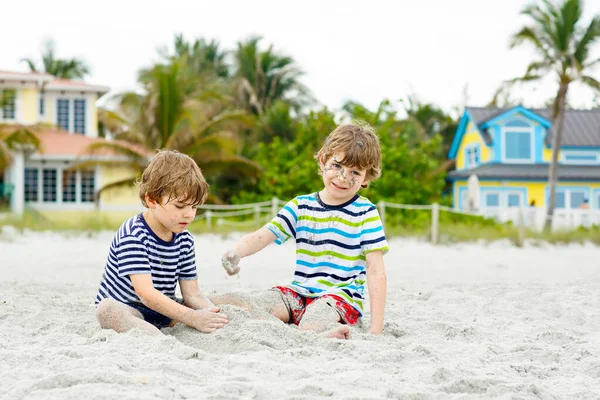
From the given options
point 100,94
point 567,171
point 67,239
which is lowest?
point 67,239

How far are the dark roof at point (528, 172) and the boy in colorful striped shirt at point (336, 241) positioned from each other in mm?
21370

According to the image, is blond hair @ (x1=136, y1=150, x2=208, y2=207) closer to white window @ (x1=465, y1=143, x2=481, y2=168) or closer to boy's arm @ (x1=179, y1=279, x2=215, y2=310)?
boy's arm @ (x1=179, y1=279, x2=215, y2=310)

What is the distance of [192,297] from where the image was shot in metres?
3.77

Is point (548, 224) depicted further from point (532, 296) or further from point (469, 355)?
point (469, 355)

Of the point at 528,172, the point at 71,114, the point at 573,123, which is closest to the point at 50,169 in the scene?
the point at 71,114

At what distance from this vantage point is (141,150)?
21047 mm

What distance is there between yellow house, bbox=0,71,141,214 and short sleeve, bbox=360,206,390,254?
713 inches

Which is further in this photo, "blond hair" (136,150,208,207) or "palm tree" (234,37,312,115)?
"palm tree" (234,37,312,115)

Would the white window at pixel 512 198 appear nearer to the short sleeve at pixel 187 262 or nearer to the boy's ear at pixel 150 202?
the short sleeve at pixel 187 262

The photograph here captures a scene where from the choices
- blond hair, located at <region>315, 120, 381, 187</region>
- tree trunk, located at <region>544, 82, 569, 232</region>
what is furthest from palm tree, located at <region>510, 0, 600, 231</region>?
blond hair, located at <region>315, 120, 381, 187</region>

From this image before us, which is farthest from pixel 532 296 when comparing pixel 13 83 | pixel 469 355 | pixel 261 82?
pixel 261 82

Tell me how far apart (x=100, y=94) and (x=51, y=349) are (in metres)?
21.4

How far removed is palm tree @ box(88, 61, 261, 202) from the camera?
2042cm

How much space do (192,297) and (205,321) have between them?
12.5 inches
